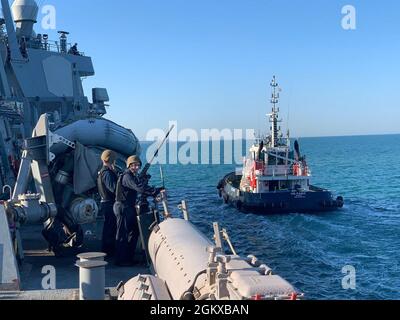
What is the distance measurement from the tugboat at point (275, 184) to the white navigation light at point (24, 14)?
58.6ft

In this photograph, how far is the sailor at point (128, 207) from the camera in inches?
349

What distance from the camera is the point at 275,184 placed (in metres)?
37.9

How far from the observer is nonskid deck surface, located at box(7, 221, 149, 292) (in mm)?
8531

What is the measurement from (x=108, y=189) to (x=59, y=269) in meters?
1.83

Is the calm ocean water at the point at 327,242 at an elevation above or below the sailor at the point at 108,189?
below

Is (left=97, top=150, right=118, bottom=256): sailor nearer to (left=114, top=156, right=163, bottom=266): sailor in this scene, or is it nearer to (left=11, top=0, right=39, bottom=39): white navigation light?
(left=114, top=156, right=163, bottom=266): sailor

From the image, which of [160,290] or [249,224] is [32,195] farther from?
[249,224]

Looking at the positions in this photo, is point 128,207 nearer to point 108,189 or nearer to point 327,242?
point 108,189

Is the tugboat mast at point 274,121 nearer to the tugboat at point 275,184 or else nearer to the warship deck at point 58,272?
the tugboat at point 275,184

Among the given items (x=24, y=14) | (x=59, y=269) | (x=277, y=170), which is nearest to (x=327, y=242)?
(x=277, y=170)

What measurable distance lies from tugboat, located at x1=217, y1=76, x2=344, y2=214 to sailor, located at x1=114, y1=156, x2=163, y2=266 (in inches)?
977

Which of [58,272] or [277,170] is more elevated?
[277,170]


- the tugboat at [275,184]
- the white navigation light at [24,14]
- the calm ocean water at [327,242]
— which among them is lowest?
the calm ocean water at [327,242]

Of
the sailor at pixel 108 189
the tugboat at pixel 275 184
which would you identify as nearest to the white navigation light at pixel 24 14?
the tugboat at pixel 275 184
